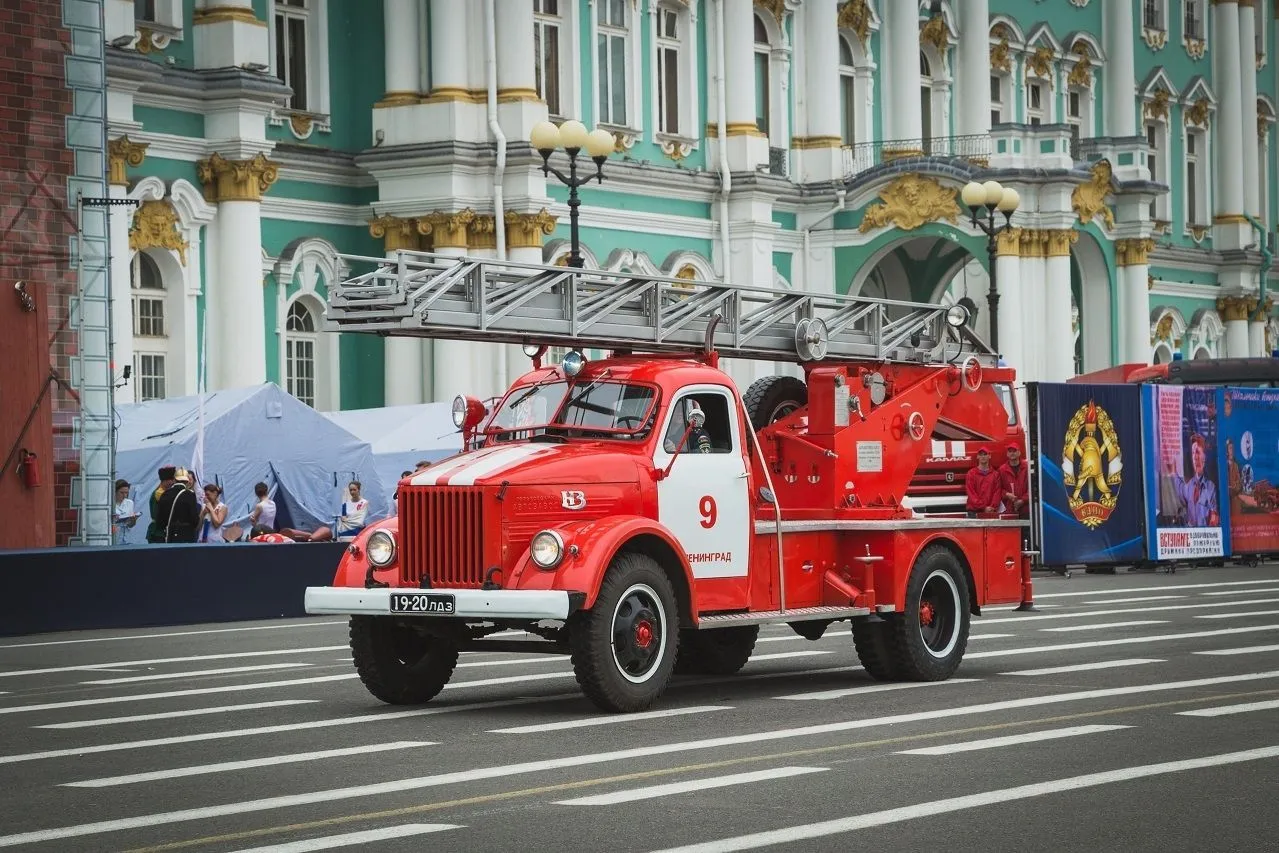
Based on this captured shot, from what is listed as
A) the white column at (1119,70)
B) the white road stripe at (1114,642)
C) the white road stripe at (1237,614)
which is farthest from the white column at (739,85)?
the white road stripe at (1114,642)

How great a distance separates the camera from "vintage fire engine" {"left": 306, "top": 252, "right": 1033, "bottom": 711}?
15.2 metres

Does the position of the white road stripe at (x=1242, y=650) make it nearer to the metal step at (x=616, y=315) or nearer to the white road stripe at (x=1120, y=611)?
the metal step at (x=616, y=315)

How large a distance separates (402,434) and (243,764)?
898 inches

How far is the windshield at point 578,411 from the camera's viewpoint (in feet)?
53.5

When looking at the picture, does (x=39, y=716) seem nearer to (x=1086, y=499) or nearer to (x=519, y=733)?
(x=519, y=733)

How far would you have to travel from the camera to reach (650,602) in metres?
15.4

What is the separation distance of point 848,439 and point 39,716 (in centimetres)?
633

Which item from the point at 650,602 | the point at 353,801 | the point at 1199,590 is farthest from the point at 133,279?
the point at 353,801

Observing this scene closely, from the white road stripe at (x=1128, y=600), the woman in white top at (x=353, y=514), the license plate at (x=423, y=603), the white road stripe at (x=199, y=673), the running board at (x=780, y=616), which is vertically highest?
the woman in white top at (x=353, y=514)

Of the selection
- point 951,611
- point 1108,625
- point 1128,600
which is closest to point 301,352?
point 1128,600

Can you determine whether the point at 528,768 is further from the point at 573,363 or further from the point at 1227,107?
the point at 1227,107

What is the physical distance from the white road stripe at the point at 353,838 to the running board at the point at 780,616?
5.65 meters

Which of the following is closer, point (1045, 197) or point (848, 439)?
point (848, 439)

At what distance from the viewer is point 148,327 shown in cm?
3819
